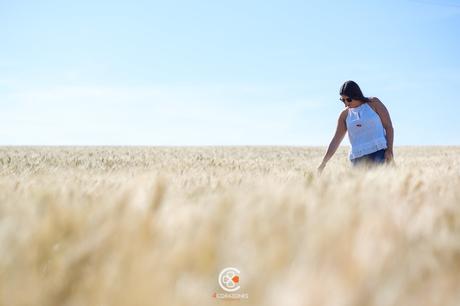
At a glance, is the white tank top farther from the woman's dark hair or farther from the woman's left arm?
the woman's dark hair

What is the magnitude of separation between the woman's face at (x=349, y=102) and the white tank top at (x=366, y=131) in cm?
5

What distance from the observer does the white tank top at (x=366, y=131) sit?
512cm

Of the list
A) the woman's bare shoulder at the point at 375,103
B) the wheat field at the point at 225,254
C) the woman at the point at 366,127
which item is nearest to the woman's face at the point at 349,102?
the woman at the point at 366,127

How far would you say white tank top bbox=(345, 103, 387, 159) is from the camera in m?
5.12

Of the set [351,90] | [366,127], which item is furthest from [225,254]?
[366,127]

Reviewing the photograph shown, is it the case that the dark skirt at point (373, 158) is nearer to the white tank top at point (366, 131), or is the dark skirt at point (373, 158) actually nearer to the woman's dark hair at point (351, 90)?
the white tank top at point (366, 131)

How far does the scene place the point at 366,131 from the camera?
516cm

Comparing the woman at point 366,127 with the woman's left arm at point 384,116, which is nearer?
the woman at point 366,127

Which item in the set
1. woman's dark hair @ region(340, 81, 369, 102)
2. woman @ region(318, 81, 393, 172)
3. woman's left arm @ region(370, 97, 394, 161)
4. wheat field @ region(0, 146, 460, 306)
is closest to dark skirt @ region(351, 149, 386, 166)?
woman @ region(318, 81, 393, 172)

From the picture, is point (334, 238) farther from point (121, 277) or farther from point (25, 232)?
point (25, 232)

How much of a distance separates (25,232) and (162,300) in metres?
0.45

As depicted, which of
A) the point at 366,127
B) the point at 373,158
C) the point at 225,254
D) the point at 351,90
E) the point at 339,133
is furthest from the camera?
the point at 339,133

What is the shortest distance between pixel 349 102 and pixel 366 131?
38cm

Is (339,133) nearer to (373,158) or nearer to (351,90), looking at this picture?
(373,158)
